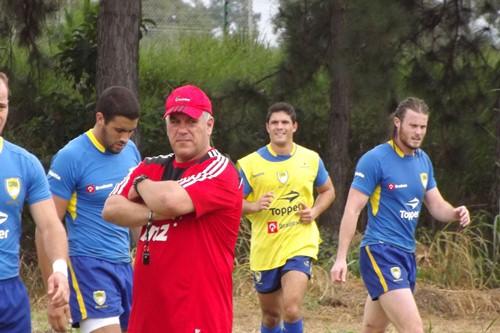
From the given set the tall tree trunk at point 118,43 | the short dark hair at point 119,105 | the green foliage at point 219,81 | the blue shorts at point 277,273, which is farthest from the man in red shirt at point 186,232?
the green foliage at point 219,81

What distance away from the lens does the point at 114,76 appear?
1318 centimetres

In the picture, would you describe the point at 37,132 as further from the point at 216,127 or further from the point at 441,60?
the point at 441,60

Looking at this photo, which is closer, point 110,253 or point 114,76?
point 110,253

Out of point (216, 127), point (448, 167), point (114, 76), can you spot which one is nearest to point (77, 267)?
point (114, 76)

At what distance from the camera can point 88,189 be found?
716cm

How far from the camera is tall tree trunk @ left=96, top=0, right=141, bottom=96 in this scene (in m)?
13.0

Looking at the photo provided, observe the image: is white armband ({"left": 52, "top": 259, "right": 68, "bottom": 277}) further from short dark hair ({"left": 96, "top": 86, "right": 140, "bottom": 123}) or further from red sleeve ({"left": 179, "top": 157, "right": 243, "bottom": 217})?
short dark hair ({"left": 96, "top": 86, "right": 140, "bottom": 123})

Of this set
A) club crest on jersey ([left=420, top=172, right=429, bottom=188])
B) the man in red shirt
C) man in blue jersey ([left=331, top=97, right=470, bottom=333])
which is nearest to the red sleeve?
the man in red shirt

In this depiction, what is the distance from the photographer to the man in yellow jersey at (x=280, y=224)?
9.35m

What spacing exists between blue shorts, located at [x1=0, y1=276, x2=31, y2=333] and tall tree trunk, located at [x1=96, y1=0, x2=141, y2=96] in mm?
7706

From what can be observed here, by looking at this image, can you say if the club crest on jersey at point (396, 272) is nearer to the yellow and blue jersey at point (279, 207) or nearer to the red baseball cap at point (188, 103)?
the yellow and blue jersey at point (279, 207)

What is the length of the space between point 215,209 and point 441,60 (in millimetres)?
9803

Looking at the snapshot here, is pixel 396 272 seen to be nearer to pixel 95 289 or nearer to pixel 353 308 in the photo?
pixel 95 289

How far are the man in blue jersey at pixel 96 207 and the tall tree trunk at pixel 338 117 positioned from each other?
7253mm
